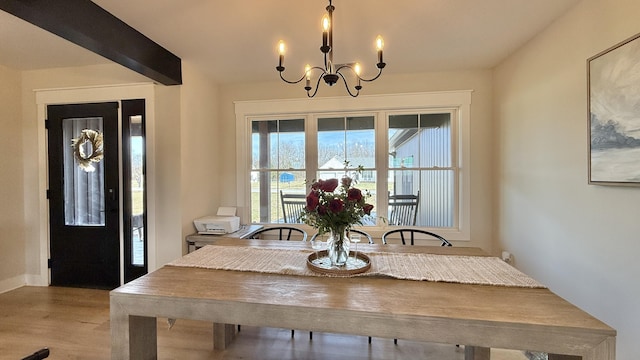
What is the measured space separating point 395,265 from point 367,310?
598 millimetres

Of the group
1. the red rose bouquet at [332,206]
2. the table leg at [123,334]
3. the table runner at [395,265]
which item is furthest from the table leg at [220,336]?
the red rose bouquet at [332,206]

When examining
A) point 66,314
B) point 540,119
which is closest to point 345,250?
point 540,119

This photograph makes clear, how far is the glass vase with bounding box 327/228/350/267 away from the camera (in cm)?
161

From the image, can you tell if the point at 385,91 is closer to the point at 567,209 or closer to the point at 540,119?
the point at 540,119

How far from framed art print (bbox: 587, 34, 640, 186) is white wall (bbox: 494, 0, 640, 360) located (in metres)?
0.08

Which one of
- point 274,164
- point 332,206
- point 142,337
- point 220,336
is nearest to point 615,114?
point 332,206

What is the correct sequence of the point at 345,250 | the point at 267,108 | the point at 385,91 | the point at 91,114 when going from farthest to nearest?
1. the point at 267,108
2. the point at 385,91
3. the point at 91,114
4. the point at 345,250

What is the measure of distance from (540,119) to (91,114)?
4452 mm

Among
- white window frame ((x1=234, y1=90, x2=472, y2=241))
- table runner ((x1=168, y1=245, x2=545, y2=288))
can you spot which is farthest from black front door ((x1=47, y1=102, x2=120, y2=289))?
table runner ((x1=168, y1=245, x2=545, y2=288))

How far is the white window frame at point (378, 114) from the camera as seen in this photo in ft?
10.8

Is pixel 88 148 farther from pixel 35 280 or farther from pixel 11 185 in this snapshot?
pixel 35 280

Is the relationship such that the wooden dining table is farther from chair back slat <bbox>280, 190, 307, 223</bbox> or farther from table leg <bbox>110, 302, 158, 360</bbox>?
chair back slat <bbox>280, 190, 307, 223</bbox>

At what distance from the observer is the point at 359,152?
3.59 metres

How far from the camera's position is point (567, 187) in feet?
7.02
